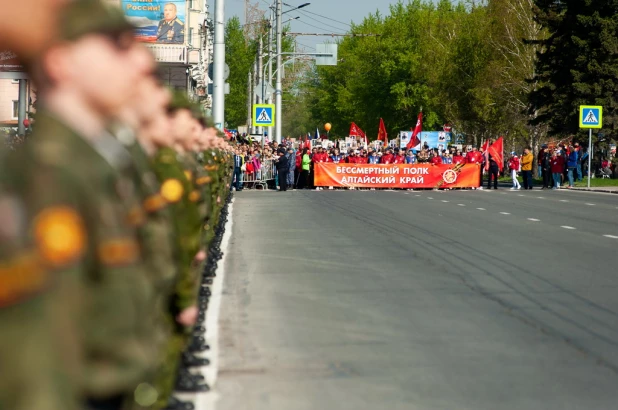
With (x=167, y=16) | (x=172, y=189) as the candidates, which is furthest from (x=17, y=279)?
(x=167, y=16)

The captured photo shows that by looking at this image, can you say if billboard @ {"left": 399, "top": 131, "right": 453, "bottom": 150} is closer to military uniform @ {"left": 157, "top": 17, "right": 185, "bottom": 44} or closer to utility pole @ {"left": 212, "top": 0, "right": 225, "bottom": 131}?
military uniform @ {"left": 157, "top": 17, "right": 185, "bottom": 44}

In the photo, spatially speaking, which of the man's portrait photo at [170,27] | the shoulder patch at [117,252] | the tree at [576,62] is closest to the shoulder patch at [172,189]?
the shoulder patch at [117,252]

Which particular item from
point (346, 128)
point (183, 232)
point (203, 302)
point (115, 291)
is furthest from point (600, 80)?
point (346, 128)

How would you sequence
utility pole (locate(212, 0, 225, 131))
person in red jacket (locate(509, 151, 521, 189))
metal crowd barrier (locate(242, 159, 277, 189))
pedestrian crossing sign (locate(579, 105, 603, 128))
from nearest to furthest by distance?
utility pole (locate(212, 0, 225, 131)) < pedestrian crossing sign (locate(579, 105, 603, 128)) < metal crowd barrier (locate(242, 159, 277, 189)) < person in red jacket (locate(509, 151, 521, 189))

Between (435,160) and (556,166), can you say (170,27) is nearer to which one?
(435,160)

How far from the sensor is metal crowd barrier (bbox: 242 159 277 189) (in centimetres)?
4616

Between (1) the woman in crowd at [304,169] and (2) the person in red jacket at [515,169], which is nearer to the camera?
(1) the woman in crowd at [304,169]

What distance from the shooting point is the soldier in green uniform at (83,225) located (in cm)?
239

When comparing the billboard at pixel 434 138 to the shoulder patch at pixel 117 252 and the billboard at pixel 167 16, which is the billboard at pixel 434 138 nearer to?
the billboard at pixel 167 16

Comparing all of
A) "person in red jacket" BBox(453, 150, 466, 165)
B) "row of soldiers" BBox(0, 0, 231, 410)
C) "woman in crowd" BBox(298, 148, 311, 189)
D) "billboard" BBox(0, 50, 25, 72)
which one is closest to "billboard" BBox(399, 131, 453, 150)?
"person in red jacket" BBox(453, 150, 466, 165)

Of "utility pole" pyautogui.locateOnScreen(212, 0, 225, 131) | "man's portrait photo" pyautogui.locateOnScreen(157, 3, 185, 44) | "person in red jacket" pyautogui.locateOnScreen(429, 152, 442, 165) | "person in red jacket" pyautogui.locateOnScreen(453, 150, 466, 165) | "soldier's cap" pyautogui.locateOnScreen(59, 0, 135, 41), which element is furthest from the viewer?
"man's portrait photo" pyautogui.locateOnScreen(157, 3, 185, 44)

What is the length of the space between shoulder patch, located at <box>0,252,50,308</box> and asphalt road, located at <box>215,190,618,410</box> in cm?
453

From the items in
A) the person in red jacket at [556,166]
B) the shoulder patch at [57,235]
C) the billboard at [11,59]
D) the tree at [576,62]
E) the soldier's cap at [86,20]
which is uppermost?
the tree at [576,62]

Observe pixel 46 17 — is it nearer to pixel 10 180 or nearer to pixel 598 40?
pixel 10 180
